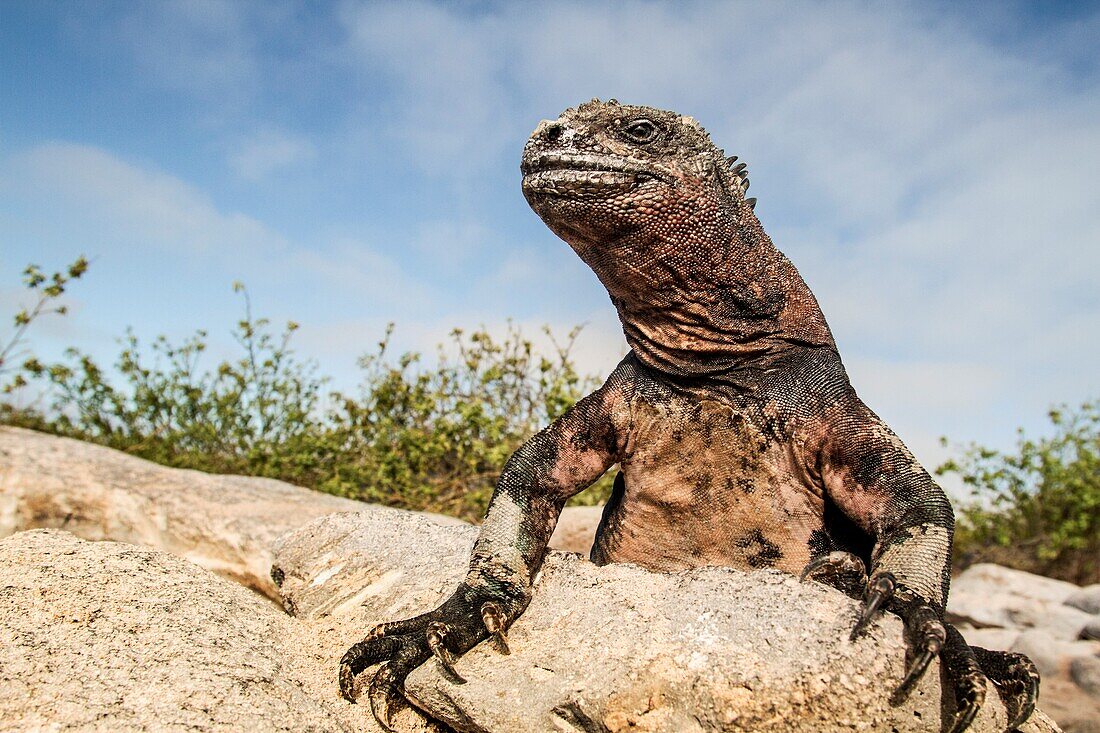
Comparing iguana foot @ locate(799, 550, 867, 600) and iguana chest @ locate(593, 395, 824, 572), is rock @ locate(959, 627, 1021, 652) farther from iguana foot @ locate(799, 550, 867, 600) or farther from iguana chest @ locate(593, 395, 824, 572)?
iguana foot @ locate(799, 550, 867, 600)

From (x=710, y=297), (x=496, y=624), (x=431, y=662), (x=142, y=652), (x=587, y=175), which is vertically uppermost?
(x=587, y=175)

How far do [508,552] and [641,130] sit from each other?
183 cm

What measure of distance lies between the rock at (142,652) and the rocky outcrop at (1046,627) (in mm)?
7445

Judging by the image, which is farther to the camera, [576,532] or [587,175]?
[576,532]

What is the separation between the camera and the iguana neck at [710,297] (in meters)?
3.57

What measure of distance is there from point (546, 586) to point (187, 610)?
1372 millimetres

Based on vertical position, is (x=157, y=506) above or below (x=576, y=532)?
below

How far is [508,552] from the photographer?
3.56m

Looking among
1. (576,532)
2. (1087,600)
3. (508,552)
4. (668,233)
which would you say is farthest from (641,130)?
(1087,600)

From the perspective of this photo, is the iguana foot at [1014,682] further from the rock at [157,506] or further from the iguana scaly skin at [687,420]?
the rock at [157,506]

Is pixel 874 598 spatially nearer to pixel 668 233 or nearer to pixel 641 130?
pixel 668 233

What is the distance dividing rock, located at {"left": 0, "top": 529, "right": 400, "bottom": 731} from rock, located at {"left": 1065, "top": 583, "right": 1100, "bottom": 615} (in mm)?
11057

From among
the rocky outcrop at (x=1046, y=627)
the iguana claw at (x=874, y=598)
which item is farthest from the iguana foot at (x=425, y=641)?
the rocky outcrop at (x=1046, y=627)

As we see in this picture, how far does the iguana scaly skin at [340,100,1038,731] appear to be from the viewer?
10.8 feet
